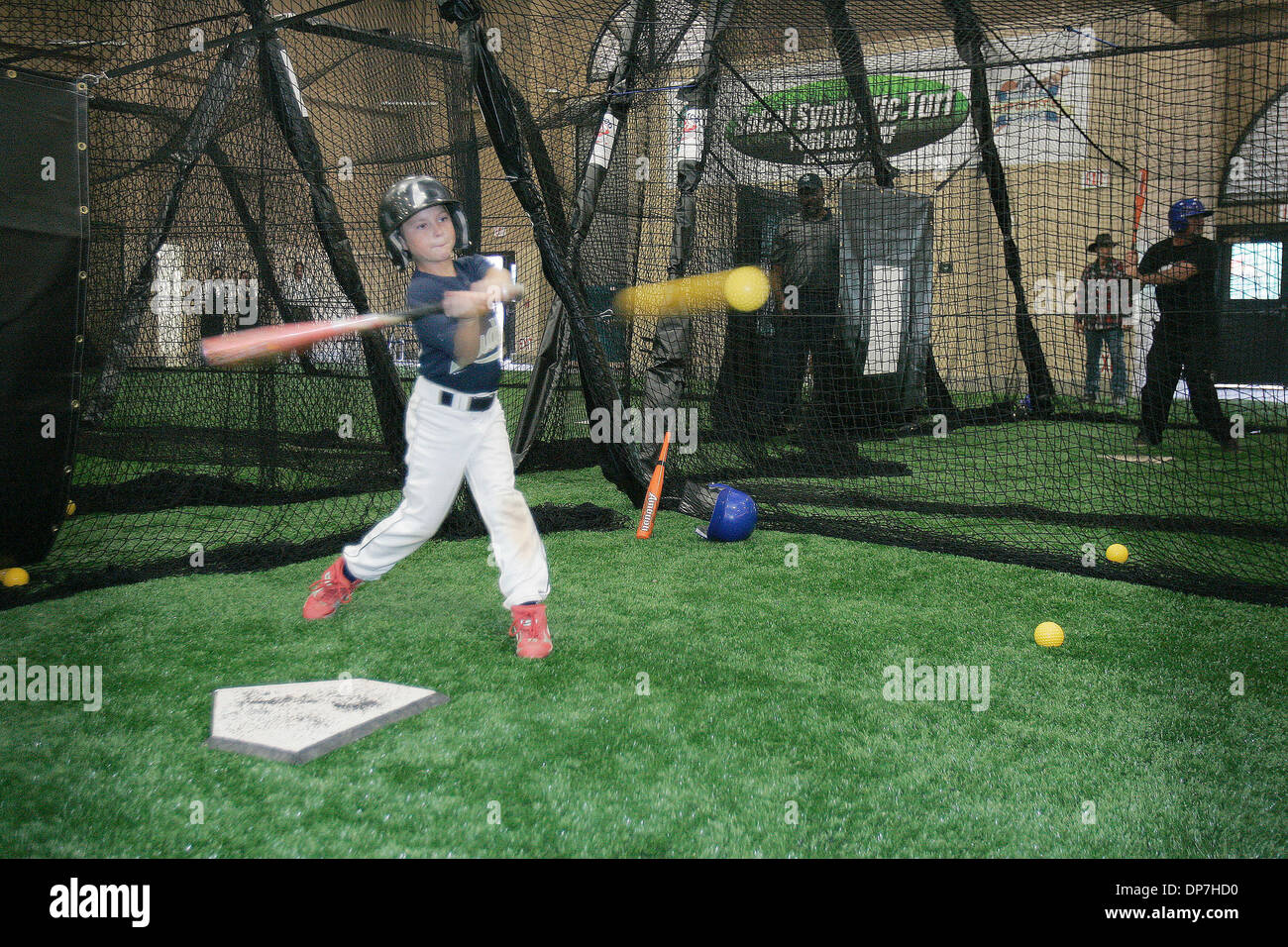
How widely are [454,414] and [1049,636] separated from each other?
2406 mm

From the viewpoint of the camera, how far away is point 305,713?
275 centimetres

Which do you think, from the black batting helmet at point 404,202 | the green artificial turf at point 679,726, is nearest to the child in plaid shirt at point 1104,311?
the green artificial turf at point 679,726

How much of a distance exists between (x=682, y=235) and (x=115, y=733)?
462cm

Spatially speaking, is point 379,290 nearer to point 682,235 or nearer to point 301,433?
point 301,433

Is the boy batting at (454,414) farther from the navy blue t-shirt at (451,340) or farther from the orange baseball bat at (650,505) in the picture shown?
the orange baseball bat at (650,505)

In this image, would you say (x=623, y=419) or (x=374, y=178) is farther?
(x=374, y=178)

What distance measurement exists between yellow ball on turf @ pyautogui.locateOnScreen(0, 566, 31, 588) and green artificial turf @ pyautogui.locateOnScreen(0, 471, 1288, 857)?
32 centimetres

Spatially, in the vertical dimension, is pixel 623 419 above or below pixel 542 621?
above

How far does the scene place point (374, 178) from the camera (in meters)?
5.86

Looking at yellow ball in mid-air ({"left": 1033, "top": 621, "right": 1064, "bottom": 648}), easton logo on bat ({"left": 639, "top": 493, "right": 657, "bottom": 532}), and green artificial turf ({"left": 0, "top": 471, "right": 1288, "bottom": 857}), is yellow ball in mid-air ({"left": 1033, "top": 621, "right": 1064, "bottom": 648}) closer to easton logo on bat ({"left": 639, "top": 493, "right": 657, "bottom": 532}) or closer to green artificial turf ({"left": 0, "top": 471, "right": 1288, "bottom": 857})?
green artificial turf ({"left": 0, "top": 471, "right": 1288, "bottom": 857})

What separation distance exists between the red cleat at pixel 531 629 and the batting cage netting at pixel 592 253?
185 centimetres

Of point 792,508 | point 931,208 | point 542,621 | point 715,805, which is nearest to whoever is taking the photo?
point 715,805

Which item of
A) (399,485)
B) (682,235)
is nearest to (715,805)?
(399,485)

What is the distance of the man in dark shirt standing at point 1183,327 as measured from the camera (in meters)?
7.38
